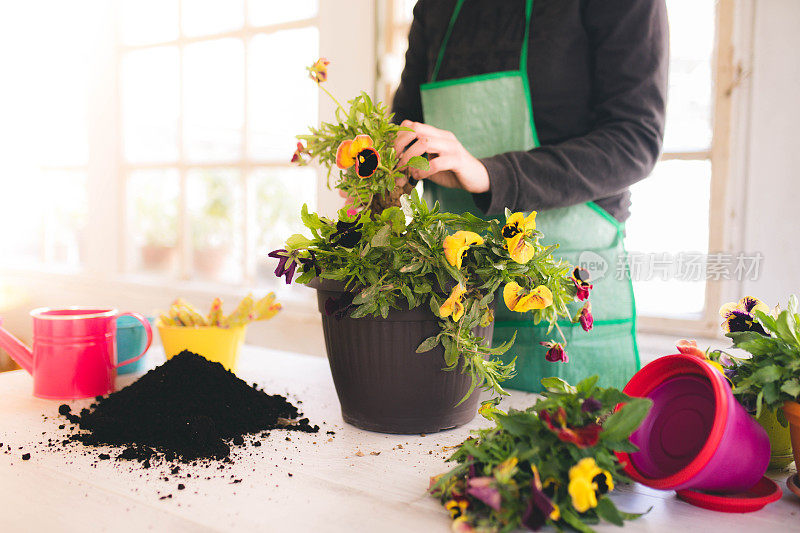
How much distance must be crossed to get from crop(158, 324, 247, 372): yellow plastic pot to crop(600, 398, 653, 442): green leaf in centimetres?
72

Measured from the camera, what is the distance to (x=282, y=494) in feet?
2.04

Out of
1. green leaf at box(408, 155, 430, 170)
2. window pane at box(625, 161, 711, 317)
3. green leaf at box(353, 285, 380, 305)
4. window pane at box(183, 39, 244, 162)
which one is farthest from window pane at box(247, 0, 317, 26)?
green leaf at box(353, 285, 380, 305)

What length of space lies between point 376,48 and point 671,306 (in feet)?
4.05

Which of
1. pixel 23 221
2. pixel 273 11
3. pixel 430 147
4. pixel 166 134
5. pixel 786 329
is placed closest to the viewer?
pixel 786 329

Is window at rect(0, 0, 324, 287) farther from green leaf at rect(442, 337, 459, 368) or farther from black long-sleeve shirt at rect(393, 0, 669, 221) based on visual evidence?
green leaf at rect(442, 337, 459, 368)

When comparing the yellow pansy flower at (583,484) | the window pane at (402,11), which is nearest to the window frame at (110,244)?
the window pane at (402,11)

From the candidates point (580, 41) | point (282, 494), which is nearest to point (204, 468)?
point (282, 494)

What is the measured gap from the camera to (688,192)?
1699 mm

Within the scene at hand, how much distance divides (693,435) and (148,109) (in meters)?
2.82

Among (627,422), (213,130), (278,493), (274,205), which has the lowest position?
(278,493)

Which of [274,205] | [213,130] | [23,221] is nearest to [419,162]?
[274,205]

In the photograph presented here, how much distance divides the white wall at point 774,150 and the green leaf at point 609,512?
49.9 inches

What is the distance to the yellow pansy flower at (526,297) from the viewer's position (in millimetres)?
714

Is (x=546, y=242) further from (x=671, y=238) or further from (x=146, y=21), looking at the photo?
(x=146, y=21)
